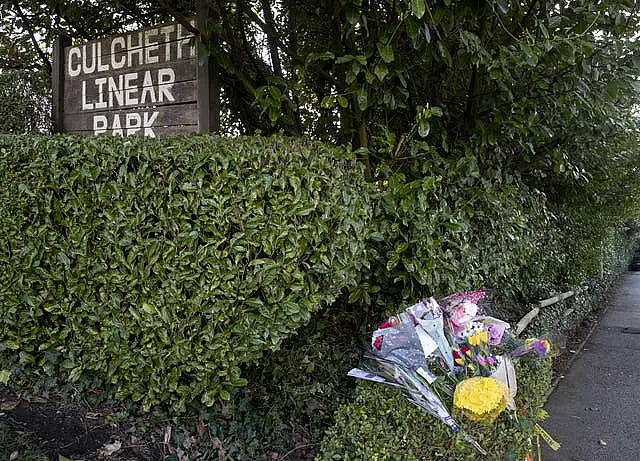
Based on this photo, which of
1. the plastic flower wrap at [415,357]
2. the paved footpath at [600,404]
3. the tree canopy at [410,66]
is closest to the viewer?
the plastic flower wrap at [415,357]

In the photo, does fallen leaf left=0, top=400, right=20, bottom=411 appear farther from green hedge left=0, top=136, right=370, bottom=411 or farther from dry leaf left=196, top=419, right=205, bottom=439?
dry leaf left=196, top=419, right=205, bottom=439

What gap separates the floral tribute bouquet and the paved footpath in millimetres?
1552

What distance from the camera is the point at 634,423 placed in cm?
461

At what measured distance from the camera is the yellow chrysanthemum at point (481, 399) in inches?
95.9

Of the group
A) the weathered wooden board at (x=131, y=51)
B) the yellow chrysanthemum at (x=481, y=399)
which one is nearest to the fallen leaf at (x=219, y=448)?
the yellow chrysanthemum at (x=481, y=399)

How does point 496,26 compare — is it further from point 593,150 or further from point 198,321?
point 198,321

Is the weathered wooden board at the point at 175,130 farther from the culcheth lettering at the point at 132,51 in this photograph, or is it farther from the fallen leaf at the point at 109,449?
the fallen leaf at the point at 109,449

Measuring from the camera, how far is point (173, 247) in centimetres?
248

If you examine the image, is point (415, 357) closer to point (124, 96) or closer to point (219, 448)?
point (219, 448)

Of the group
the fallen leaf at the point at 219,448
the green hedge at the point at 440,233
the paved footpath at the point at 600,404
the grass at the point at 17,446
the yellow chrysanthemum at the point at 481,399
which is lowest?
the paved footpath at the point at 600,404

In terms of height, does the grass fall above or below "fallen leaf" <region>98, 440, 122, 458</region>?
above

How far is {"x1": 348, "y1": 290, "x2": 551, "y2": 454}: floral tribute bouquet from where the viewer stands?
2486mm

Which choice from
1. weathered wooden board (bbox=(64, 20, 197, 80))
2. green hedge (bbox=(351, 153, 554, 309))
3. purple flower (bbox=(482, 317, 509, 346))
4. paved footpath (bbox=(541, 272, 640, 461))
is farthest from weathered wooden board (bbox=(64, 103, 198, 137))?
paved footpath (bbox=(541, 272, 640, 461))

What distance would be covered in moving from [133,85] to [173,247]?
1.34 m
